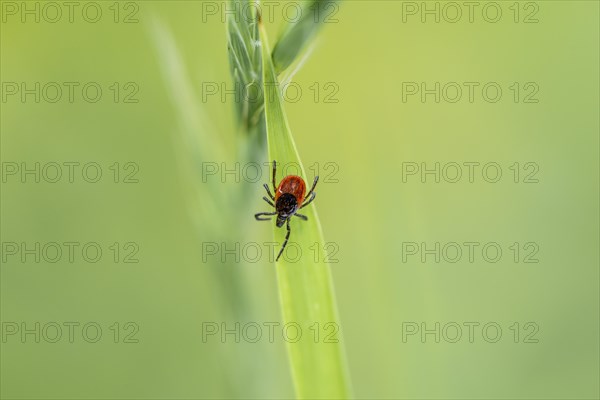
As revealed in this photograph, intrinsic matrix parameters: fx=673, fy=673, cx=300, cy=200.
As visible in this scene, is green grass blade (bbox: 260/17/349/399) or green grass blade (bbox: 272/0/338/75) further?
green grass blade (bbox: 272/0/338/75)

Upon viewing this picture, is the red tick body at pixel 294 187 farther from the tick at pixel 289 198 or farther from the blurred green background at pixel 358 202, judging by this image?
the blurred green background at pixel 358 202

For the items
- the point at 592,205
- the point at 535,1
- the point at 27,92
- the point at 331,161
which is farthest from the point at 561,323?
the point at 27,92

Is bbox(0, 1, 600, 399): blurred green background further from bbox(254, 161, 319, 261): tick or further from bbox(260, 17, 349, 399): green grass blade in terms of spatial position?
bbox(260, 17, 349, 399): green grass blade

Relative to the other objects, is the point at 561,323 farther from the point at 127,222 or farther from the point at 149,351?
the point at 127,222

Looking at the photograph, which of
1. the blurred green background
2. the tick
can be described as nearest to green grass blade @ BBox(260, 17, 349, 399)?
the tick

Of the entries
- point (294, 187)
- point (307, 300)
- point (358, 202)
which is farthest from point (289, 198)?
point (358, 202)

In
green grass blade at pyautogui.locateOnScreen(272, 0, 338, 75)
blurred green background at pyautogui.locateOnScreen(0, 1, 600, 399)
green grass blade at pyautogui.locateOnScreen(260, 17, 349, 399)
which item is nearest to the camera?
green grass blade at pyautogui.locateOnScreen(260, 17, 349, 399)
